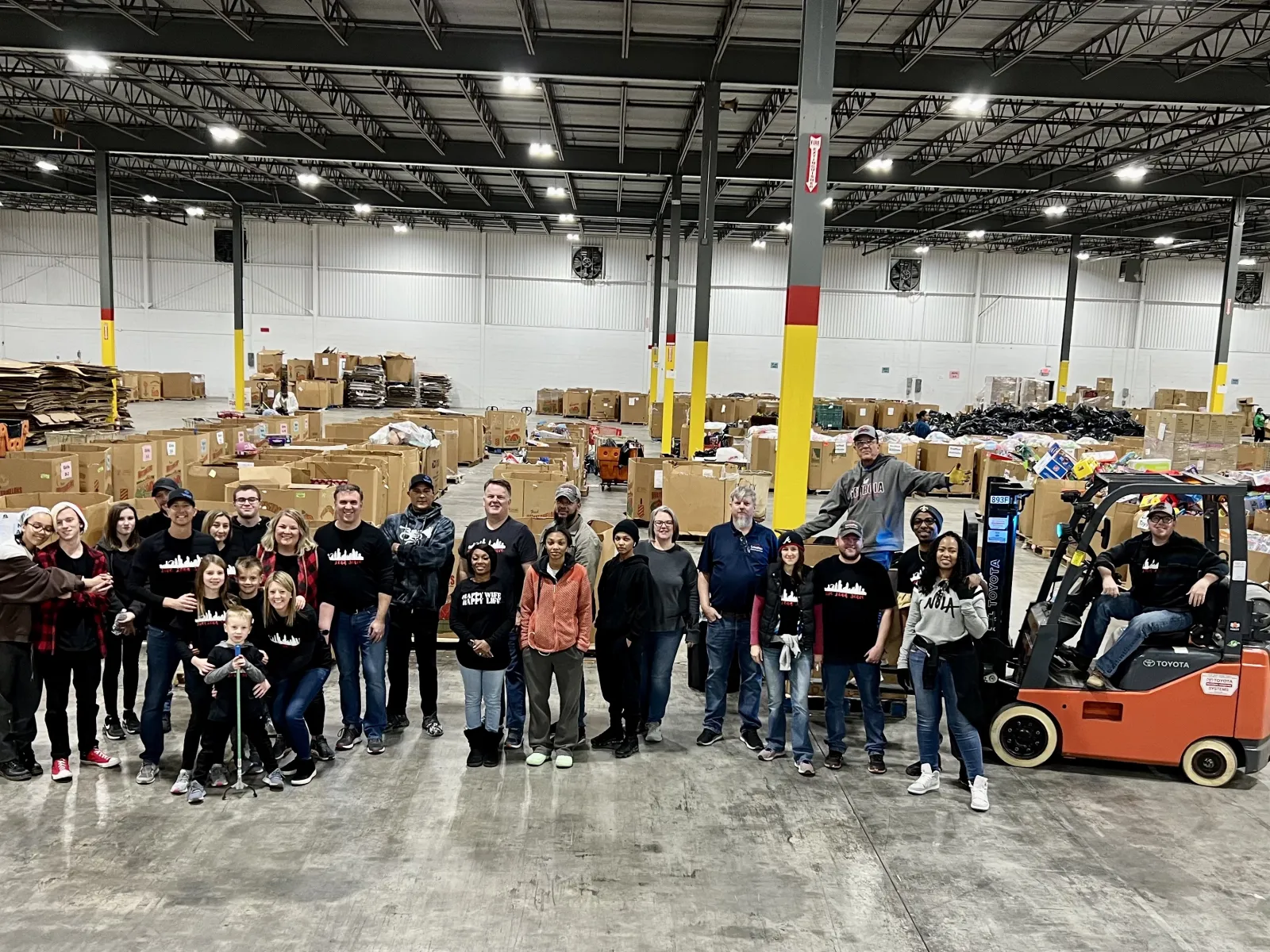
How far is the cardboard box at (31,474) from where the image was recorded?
9.28 m

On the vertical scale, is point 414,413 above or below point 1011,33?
below

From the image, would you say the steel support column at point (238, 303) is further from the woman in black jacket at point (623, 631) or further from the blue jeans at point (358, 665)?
the woman in black jacket at point (623, 631)

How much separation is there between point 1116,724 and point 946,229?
79.2 feet

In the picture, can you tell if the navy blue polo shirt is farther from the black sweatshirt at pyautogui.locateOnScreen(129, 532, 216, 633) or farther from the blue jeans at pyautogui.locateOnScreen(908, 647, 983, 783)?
the black sweatshirt at pyautogui.locateOnScreen(129, 532, 216, 633)

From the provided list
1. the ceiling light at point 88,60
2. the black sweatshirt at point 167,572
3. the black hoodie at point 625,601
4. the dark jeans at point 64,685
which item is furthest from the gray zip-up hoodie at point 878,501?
the ceiling light at point 88,60

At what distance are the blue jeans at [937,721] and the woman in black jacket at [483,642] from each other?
2.53 meters

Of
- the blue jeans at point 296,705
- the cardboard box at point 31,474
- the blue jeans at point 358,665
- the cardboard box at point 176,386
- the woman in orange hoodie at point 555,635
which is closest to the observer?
the blue jeans at point 296,705

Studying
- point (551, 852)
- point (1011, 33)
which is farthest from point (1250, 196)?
point (551, 852)

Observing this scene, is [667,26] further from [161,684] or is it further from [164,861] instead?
[164,861]

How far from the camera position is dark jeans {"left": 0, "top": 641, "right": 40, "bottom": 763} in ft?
16.0

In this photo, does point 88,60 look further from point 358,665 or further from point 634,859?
point 634,859

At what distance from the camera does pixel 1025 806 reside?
16.7 feet

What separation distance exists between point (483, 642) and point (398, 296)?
1165 inches

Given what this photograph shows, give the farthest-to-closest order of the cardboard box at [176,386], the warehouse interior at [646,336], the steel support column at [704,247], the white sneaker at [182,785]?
the cardboard box at [176,386]
the steel support column at [704,247]
the white sneaker at [182,785]
the warehouse interior at [646,336]
